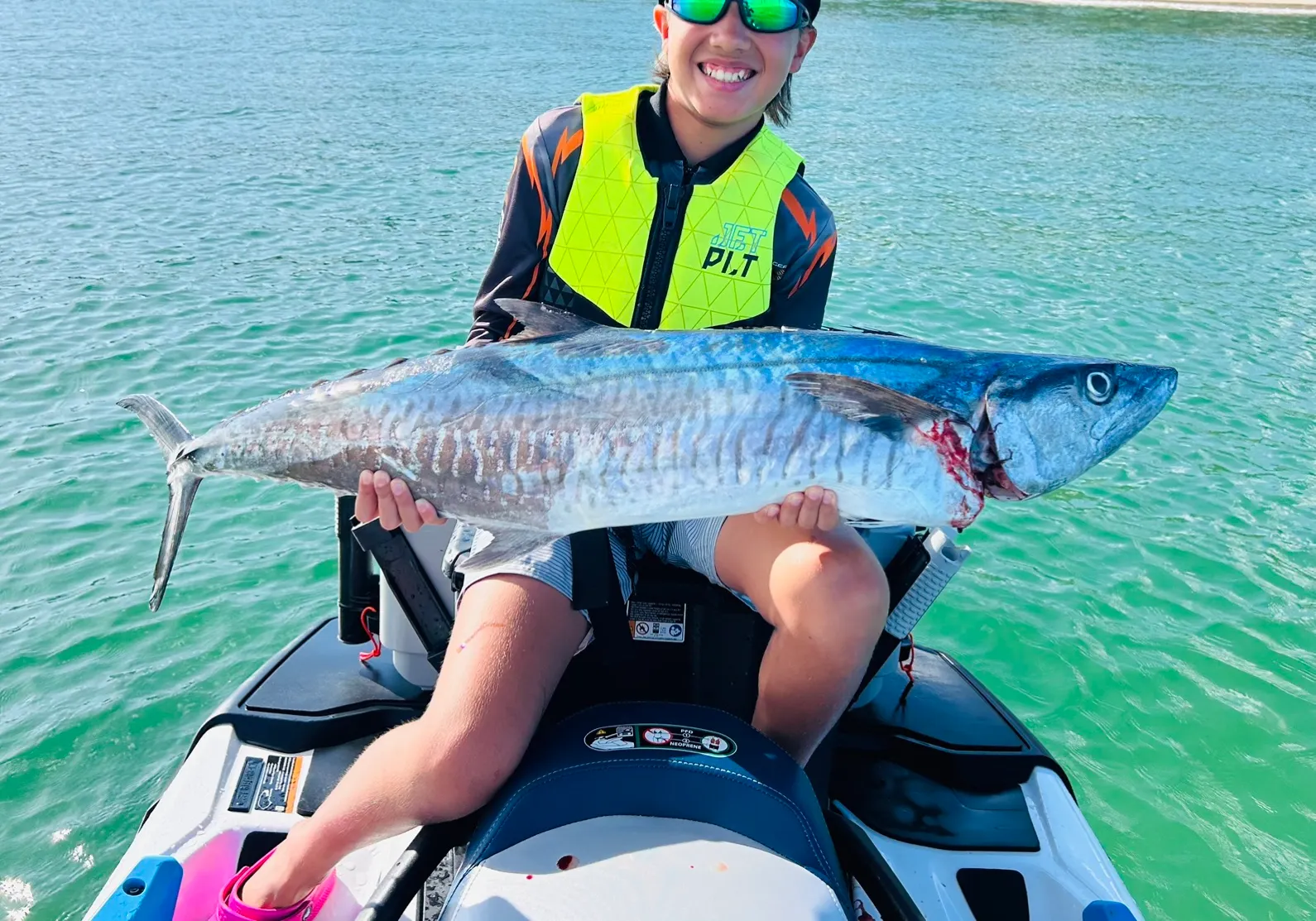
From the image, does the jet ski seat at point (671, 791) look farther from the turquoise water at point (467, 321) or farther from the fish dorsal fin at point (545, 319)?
the turquoise water at point (467, 321)

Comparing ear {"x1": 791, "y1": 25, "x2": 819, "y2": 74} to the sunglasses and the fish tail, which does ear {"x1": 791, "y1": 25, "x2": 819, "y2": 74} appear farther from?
the fish tail

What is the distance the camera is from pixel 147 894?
8.46ft

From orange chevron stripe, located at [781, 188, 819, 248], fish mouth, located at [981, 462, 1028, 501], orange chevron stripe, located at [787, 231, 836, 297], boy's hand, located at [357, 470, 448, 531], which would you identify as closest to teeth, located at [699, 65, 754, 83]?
orange chevron stripe, located at [781, 188, 819, 248]

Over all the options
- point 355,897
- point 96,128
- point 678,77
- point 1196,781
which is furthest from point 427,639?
point 96,128

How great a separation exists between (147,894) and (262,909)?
1.06 feet

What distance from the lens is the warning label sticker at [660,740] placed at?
2449 mm

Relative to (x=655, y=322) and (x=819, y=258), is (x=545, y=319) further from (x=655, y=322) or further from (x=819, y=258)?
(x=819, y=258)

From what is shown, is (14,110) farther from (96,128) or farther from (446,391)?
(446,391)

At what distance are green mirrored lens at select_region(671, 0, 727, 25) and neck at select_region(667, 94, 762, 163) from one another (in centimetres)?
39

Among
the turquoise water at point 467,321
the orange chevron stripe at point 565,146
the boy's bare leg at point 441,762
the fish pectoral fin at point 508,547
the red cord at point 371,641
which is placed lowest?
the turquoise water at point 467,321

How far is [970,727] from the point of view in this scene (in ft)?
10.9

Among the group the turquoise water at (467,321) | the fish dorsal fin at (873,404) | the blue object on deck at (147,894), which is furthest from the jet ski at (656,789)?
the turquoise water at (467,321)

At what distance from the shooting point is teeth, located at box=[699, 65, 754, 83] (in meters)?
3.31

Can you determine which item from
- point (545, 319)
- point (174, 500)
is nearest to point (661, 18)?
point (545, 319)
